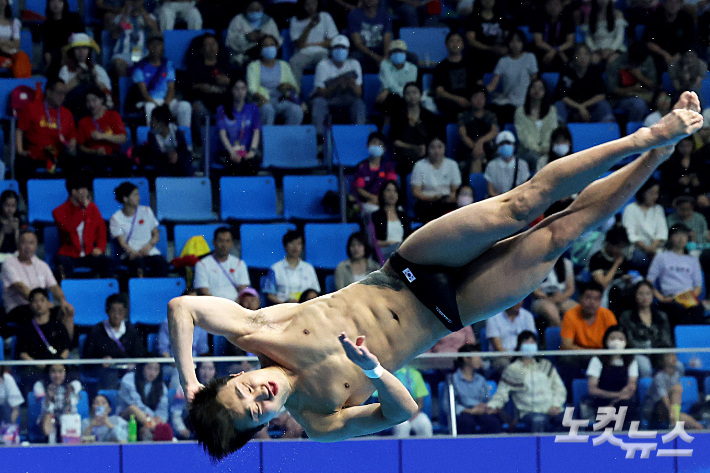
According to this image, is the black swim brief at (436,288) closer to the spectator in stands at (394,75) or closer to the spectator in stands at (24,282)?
the spectator in stands at (24,282)

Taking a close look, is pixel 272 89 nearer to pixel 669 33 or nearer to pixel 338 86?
pixel 338 86

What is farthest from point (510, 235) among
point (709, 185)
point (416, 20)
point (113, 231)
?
point (416, 20)

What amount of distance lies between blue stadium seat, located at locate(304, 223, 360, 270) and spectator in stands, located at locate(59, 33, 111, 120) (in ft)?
9.75

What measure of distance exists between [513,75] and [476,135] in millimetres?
1073

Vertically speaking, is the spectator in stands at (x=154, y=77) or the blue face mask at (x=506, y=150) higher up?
the spectator in stands at (x=154, y=77)

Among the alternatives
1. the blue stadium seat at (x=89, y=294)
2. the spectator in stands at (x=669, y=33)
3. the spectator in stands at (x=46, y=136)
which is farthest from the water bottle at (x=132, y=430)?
the spectator in stands at (x=669, y=33)

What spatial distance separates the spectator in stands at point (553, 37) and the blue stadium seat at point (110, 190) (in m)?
5.26

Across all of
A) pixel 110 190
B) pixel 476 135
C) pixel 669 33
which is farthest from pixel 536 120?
pixel 110 190

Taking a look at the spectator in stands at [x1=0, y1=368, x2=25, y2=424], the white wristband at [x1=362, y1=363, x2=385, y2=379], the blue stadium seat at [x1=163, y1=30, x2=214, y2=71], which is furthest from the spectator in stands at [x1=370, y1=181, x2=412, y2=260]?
the white wristband at [x1=362, y1=363, x2=385, y2=379]

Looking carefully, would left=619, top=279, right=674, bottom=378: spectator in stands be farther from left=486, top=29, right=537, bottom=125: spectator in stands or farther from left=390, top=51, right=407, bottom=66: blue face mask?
left=390, top=51, right=407, bottom=66: blue face mask

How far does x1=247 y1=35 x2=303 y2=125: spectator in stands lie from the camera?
1068cm

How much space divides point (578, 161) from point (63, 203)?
21.8 ft

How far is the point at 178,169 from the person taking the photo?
1031cm

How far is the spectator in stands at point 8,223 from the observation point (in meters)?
9.42
